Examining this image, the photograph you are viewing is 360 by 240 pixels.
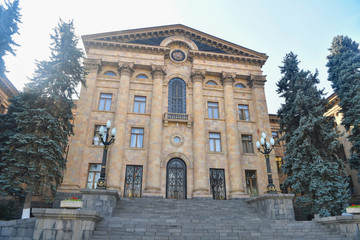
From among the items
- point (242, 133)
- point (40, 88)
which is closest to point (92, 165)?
point (40, 88)

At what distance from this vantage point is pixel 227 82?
25047 millimetres

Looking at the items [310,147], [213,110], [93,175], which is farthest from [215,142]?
[93,175]

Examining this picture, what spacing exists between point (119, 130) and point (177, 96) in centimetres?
648

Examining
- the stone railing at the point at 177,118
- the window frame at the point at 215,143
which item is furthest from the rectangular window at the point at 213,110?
the stone railing at the point at 177,118

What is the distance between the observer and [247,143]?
77.9 feet

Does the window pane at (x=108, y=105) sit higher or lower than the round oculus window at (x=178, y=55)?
lower

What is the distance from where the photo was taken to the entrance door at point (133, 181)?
20125 millimetres

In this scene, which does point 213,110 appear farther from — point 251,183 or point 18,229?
point 18,229

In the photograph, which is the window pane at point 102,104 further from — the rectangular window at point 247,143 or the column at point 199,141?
the rectangular window at point 247,143

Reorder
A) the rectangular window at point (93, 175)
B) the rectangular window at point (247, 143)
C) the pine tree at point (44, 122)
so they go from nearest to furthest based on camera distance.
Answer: the pine tree at point (44, 122) → the rectangular window at point (93, 175) → the rectangular window at point (247, 143)

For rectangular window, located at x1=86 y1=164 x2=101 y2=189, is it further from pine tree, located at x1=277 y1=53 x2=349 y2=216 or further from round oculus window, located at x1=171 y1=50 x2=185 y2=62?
pine tree, located at x1=277 y1=53 x2=349 y2=216

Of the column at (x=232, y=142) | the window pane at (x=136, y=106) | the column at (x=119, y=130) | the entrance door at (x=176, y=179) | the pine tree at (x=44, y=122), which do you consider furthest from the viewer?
the window pane at (x=136, y=106)

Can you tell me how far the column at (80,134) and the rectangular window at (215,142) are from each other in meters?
10.8

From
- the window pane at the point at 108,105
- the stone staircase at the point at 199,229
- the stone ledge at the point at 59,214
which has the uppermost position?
the window pane at the point at 108,105
